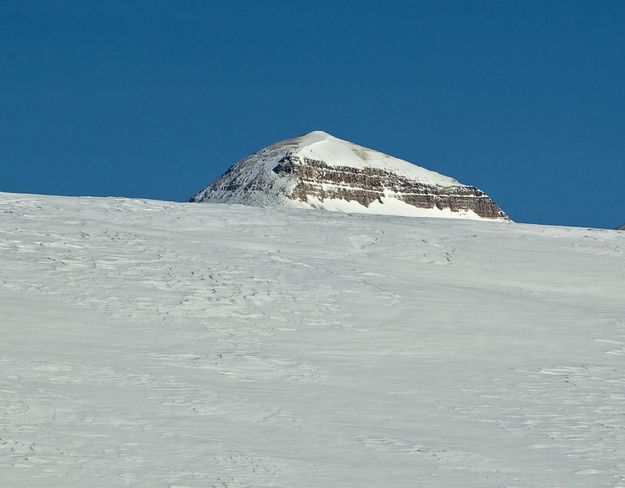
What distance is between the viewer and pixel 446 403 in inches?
530

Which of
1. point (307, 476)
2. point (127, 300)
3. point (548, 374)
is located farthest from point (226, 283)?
point (307, 476)

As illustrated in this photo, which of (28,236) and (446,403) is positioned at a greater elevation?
(28,236)

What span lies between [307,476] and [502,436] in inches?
108

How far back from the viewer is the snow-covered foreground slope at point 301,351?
1048 centimetres

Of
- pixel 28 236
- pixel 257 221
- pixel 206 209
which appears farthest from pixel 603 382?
pixel 206 209

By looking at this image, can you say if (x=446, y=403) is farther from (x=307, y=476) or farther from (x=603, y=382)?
(x=307, y=476)

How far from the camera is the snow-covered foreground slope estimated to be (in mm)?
10484

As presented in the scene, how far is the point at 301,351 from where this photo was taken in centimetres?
1631

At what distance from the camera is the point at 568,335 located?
62.0 ft

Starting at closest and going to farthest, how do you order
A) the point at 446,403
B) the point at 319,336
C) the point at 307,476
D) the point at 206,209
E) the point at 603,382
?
the point at 307,476
the point at 446,403
the point at 603,382
the point at 319,336
the point at 206,209

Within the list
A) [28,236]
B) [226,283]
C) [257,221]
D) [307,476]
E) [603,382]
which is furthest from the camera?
[257,221]

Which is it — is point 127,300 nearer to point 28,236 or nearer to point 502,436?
point 28,236

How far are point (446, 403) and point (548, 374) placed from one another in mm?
2683

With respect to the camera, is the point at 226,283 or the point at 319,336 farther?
the point at 226,283
